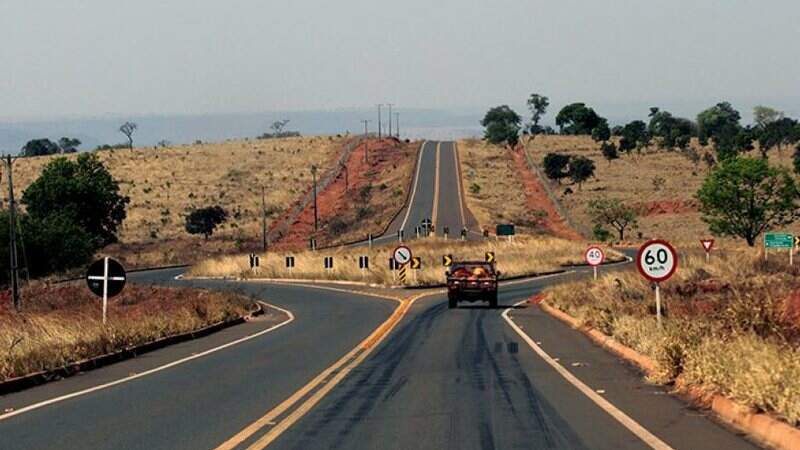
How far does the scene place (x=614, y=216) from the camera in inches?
3915

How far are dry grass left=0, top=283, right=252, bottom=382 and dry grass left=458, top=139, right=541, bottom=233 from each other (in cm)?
6062

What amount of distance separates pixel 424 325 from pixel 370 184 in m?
99.3

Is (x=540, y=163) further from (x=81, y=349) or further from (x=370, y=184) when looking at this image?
Result: (x=81, y=349)

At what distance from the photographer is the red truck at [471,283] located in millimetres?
43406

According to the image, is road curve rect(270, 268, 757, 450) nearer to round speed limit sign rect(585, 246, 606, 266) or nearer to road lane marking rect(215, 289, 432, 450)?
road lane marking rect(215, 289, 432, 450)

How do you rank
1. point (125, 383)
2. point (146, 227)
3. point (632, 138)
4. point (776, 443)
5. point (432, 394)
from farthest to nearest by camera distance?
point (632, 138) → point (146, 227) → point (125, 383) → point (432, 394) → point (776, 443)

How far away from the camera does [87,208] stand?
96750 mm

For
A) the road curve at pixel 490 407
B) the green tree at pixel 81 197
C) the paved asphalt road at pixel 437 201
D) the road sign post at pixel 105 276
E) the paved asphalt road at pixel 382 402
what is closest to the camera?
the road curve at pixel 490 407

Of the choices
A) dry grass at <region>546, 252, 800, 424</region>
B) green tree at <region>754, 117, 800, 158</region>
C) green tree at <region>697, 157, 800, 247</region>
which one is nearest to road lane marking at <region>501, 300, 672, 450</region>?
dry grass at <region>546, 252, 800, 424</region>

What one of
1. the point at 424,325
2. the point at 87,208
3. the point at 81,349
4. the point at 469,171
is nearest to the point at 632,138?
the point at 469,171

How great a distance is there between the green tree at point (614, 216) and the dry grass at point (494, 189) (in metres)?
5.50

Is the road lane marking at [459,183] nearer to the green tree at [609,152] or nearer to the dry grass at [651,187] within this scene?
the dry grass at [651,187]

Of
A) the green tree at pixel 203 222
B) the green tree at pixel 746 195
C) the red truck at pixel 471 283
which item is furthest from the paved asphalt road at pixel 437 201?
the red truck at pixel 471 283

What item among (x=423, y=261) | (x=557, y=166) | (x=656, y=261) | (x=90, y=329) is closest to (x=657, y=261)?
(x=656, y=261)
